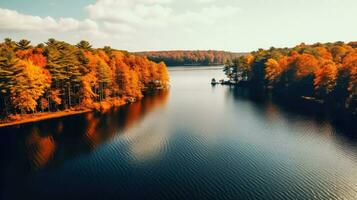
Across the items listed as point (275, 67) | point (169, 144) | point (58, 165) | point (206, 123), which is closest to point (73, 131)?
point (58, 165)

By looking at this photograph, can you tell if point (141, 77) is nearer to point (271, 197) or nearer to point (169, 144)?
point (169, 144)

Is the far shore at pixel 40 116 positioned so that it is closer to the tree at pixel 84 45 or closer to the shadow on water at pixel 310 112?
the tree at pixel 84 45

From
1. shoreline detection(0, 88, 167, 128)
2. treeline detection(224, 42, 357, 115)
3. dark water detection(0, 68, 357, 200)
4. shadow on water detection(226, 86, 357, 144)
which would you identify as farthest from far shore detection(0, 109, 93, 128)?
treeline detection(224, 42, 357, 115)

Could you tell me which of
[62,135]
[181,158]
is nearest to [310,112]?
[181,158]

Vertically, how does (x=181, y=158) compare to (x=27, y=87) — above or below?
below

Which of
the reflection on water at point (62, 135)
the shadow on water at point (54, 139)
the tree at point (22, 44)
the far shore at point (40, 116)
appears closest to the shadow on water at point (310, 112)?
the reflection on water at point (62, 135)

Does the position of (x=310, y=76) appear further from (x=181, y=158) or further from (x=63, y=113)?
(x=63, y=113)
